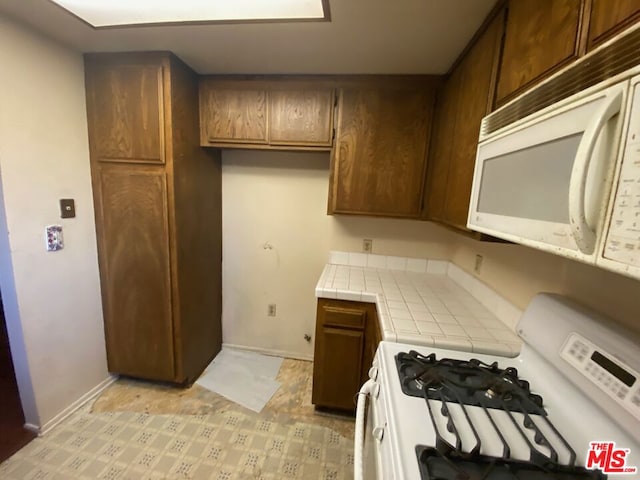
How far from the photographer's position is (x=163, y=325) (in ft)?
6.42

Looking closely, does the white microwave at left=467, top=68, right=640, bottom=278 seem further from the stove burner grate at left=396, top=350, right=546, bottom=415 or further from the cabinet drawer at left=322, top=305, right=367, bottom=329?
the cabinet drawer at left=322, top=305, right=367, bottom=329

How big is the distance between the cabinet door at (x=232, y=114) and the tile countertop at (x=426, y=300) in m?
1.13

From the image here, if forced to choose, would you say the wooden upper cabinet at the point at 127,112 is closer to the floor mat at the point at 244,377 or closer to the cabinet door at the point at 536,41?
the floor mat at the point at 244,377

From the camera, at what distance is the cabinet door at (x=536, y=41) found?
72 centimetres

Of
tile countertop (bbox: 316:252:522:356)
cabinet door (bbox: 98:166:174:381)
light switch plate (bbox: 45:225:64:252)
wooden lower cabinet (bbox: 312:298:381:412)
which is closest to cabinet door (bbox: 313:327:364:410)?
wooden lower cabinet (bbox: 312:298:381:412)

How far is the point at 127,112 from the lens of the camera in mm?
1743

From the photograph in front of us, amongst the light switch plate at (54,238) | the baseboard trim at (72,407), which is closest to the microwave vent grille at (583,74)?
the light switch plate at (54,238)

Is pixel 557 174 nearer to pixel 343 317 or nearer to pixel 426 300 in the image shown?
pixel 426 300

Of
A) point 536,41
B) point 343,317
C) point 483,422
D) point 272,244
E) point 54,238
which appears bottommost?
point 343,317

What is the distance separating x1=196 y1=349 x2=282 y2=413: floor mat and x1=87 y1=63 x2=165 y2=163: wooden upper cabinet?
169 centimetres

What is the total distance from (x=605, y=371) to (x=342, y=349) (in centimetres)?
129

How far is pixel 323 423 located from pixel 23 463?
1649 mm

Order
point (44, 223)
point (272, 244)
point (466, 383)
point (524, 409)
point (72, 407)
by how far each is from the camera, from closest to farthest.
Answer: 1. point (524, 409)
2. point (466, 383)
3. point (44, 223)
4. point (72, 407)
5. point (272, 244)
